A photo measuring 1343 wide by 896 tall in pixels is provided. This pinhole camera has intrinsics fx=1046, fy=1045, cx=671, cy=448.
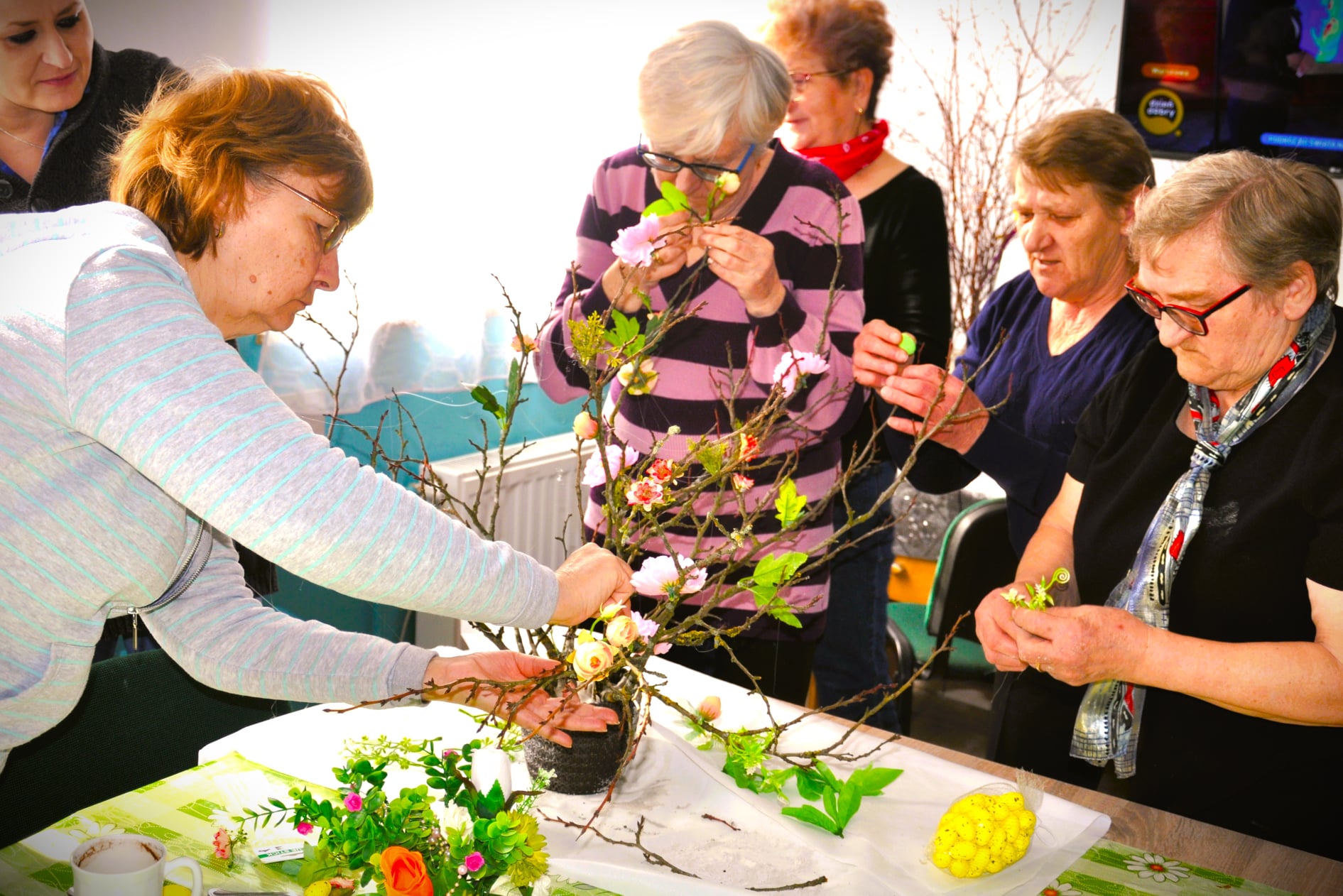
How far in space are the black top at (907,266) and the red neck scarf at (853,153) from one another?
0.35 ft

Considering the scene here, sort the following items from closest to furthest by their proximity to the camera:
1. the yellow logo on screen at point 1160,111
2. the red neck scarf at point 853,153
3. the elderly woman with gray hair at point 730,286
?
the elderly woman with gray hair at point 730,286
the red neck scarf at point 853,153
the yellow logo on screen at point 1160,111

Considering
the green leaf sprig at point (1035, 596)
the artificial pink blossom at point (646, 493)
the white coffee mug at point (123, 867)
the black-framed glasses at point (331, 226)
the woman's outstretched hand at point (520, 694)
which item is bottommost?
the woman's outstretched hand at point (520, 694)

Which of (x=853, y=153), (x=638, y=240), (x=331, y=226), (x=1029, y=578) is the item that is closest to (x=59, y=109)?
(x=331, y=226)

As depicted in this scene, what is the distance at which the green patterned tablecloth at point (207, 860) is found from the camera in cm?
110

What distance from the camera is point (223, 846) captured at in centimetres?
112

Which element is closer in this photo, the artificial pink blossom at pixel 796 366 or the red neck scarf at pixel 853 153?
the artificial pink blossom at pixel 796 366

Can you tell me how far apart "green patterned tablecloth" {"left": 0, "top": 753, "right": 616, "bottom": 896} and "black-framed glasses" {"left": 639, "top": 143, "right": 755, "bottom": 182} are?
1086 millimetres

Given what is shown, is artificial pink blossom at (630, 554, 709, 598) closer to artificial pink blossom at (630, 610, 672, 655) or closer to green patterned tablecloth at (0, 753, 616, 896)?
artificial pink blossom at (630, 610, 672, 655)

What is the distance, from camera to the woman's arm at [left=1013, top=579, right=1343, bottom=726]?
128 cm

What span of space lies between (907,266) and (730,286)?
547mm

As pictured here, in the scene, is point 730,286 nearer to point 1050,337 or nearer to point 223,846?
point 1050,337

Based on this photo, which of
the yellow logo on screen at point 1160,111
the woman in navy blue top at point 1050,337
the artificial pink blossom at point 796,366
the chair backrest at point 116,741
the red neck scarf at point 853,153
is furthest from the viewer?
the yellow logo on screen at point 1160,111

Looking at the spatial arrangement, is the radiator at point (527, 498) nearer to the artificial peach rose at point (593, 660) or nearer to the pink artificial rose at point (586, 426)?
the pink artificial rose at point (586, 426)

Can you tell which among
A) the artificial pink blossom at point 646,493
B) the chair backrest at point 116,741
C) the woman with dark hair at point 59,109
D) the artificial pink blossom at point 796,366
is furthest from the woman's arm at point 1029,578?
the woman with dark hair at point 59,109
